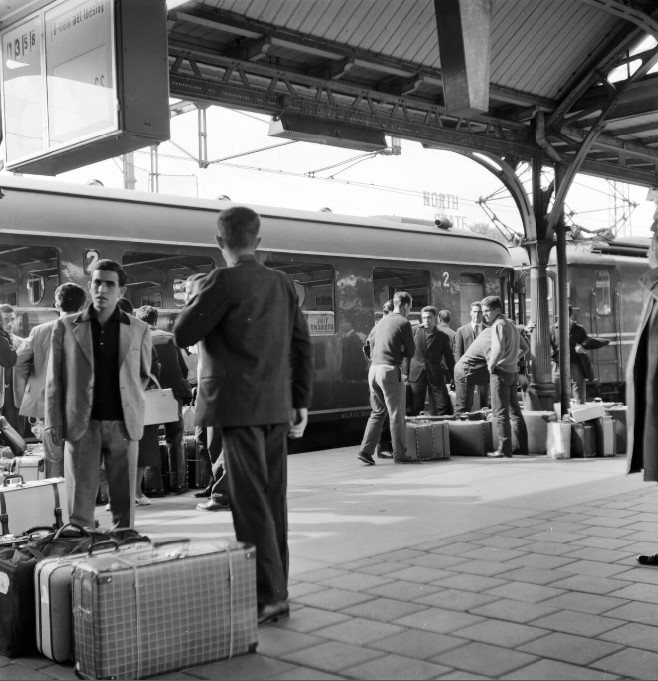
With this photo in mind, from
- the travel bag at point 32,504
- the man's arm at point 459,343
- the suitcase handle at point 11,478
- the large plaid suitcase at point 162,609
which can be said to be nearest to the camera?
the large plaid suitcase at point 162,609

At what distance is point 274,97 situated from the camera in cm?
1052

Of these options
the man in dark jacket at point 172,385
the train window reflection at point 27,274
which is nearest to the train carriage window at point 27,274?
the train window reflection at point 27,274

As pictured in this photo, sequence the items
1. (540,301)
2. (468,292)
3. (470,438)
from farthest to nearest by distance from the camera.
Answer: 1. (468,292)
2. (540,301)
3. (470,438)

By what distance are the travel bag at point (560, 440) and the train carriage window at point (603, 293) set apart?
9.32 metres

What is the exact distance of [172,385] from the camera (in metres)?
8.95

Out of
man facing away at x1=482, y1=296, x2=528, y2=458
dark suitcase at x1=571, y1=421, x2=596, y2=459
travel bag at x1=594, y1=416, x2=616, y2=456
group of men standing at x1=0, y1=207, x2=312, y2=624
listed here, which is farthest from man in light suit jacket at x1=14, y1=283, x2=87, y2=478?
travel bag at x1=594, y1=416, x2=616, y2=456

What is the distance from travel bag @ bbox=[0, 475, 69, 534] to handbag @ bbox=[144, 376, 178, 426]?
1867 millimetres

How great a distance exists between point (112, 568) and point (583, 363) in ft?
39.7

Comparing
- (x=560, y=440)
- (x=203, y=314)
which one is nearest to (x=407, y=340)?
(x=560, y=440)

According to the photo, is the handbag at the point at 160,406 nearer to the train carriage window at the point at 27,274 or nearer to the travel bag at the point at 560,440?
the train carriage window at the point at 27,274

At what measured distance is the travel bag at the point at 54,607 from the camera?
3.98 meters

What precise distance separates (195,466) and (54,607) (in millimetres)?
5400

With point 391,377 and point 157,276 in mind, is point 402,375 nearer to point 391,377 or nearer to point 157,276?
point 391,377

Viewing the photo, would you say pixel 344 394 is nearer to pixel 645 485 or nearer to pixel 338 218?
pixel 338 218
